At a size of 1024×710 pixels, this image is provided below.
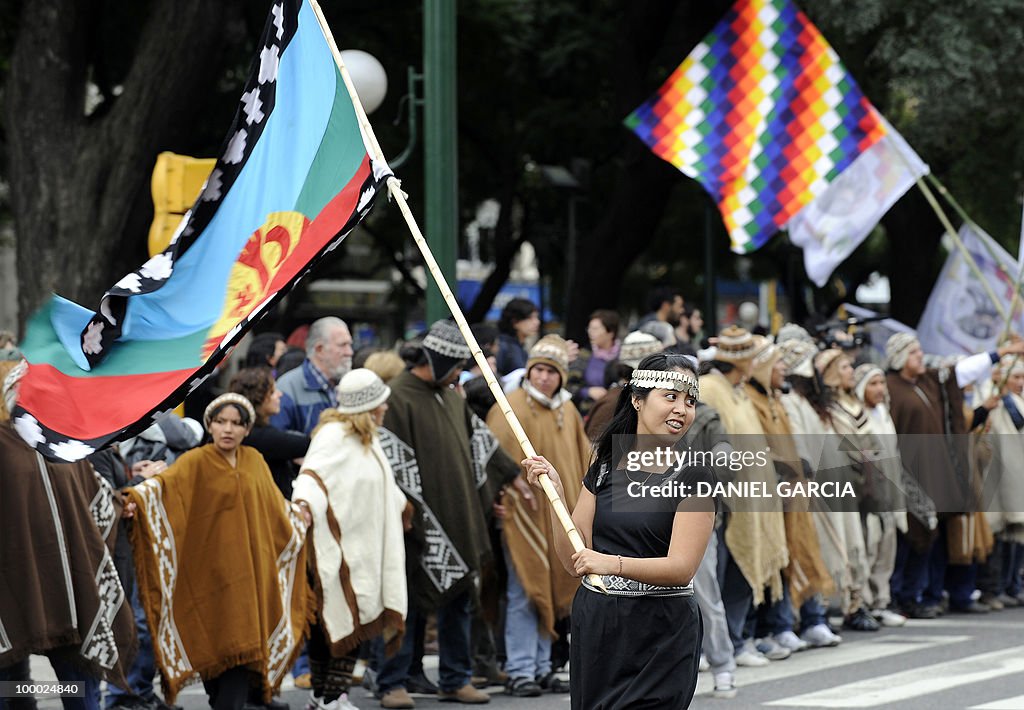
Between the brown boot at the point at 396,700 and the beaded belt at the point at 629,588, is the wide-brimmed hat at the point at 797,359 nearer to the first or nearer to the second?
the brown boot at the point at 396,700

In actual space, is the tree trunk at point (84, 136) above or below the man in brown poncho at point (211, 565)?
above

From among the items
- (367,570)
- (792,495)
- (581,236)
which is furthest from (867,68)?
(367,570)

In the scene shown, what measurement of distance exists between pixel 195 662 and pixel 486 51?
51.7 feet

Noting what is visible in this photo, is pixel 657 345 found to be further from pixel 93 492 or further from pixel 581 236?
pixel 581 236

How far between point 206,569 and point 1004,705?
4224 mm

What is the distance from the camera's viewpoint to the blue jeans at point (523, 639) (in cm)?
1020

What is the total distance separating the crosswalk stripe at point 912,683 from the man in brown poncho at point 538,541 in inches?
57.1

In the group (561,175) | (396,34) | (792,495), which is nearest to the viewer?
(792,495)

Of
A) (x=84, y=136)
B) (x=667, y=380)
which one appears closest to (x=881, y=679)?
(x=667, y=380)

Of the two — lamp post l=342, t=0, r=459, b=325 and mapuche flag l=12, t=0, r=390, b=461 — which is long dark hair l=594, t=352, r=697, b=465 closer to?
mapuche flag l=12, t=0, r=390, b=461

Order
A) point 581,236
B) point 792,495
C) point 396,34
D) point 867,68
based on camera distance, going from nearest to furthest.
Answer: point 792,495 < point 867,68 < point 396,34 < point 581,236

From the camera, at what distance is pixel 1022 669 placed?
34.7 feet

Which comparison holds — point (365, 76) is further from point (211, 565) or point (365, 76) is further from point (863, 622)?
point (211, 565)

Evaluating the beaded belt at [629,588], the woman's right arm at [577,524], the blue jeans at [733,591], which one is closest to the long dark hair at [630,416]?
the woman's right arm at [577,524]
